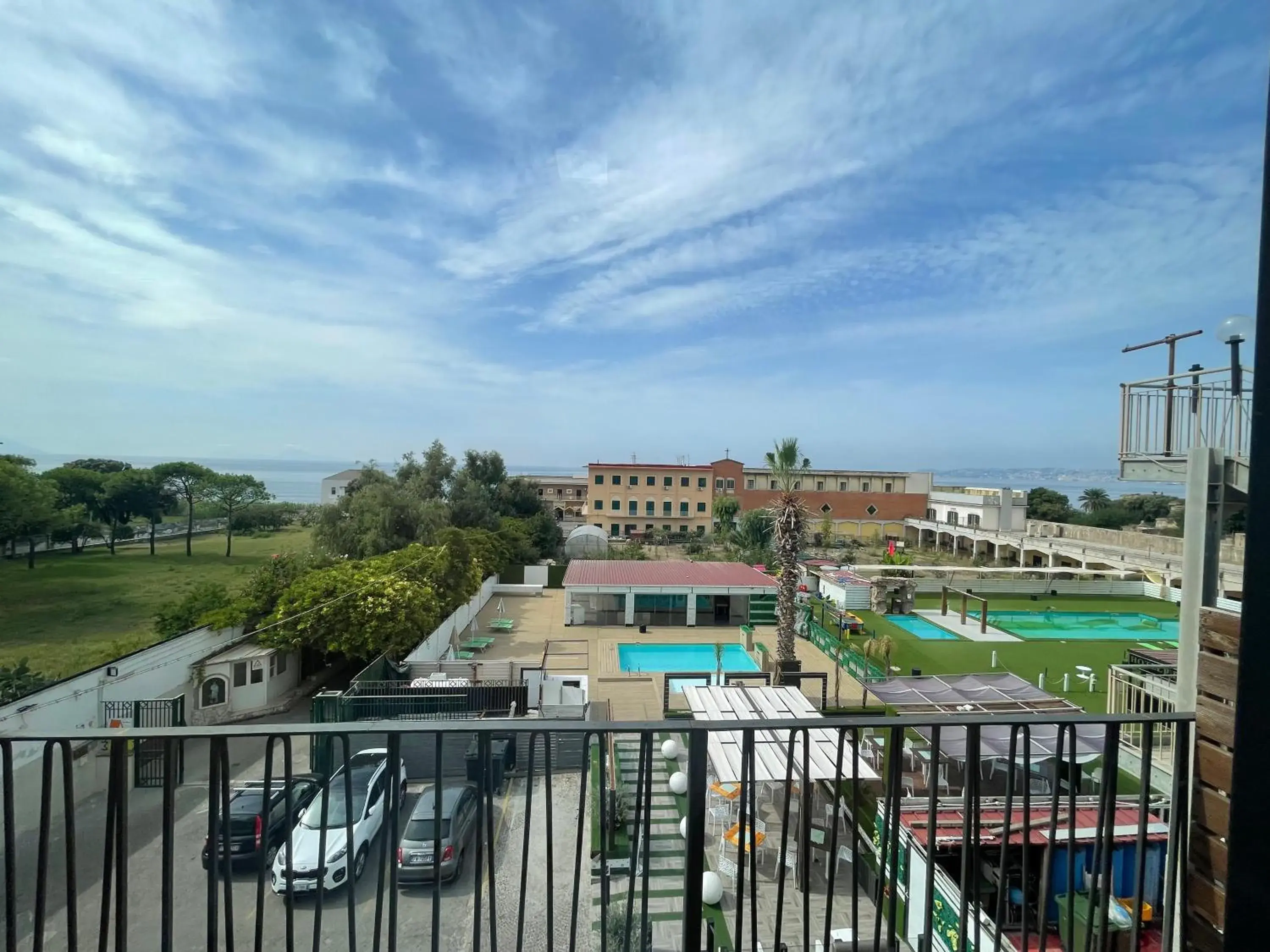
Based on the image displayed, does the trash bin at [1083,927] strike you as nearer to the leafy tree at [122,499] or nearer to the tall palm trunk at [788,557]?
the tall palm trunk at [788,557]

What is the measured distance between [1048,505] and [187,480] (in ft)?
174

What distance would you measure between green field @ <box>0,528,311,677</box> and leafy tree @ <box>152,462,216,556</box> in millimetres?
2328

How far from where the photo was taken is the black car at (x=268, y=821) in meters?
1.64

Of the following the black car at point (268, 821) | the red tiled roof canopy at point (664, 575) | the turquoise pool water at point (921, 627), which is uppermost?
the black car at point (268, 821)

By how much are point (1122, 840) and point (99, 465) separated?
38.8 metres

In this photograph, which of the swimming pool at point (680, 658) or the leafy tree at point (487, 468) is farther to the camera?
the leafy tree at point (487, 468)

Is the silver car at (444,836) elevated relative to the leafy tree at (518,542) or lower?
elevated

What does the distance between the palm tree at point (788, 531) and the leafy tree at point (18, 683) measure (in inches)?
413

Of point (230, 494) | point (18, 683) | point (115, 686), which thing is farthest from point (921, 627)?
point (230, 494)

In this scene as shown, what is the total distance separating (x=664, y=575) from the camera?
19172 mm

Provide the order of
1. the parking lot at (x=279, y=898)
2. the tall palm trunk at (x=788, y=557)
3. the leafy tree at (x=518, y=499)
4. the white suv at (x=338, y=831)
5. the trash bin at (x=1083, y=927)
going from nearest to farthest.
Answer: the white suv at (x=338, y=831) < the parking lot at (x=279, y=898) < the trash bin at (x=1083, y=927) < the tall palm trunk at (x=788, y=557) < the leafy tree at (x=518, y=499)

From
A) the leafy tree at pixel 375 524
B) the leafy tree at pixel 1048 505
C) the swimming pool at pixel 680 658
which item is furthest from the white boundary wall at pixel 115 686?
the leafy tree at pixel 1048 505

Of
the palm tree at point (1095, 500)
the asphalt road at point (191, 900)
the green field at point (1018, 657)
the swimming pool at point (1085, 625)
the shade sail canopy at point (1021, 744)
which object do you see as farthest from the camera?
the palm tree at point (1095, 500)

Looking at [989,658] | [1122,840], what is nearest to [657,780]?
[1122,840]
